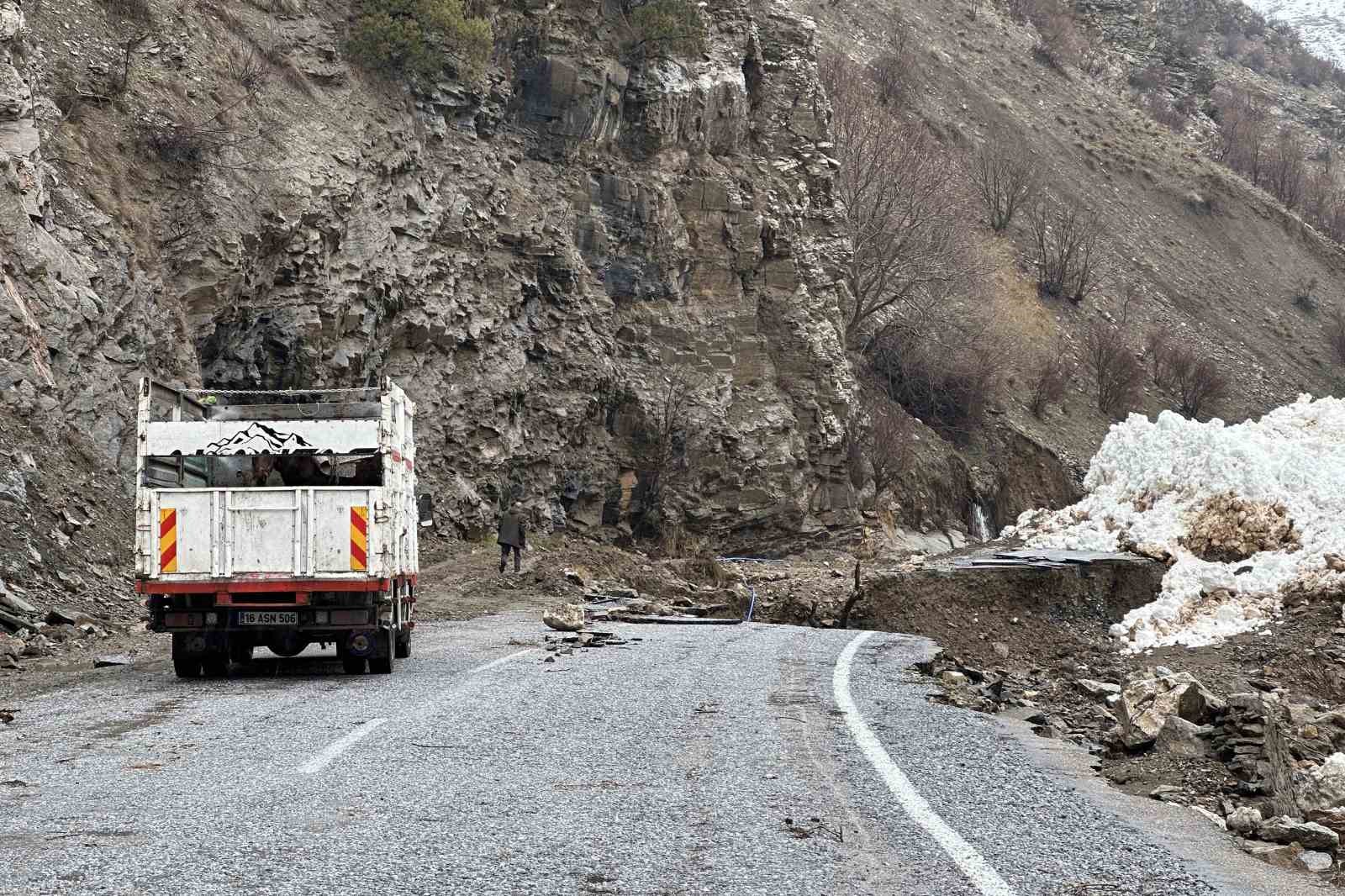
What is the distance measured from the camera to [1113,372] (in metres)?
66.6

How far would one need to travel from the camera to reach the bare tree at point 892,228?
58.6 meters

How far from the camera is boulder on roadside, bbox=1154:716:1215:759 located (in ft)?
32.2

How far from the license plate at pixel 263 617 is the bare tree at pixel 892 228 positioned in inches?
1684

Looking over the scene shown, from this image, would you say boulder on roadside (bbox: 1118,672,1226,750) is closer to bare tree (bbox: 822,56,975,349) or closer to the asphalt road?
the asphalt road

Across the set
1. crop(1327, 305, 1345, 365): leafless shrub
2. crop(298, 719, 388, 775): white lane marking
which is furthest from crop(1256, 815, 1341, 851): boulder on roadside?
crop(1327, 305, 1345, 365): leafless shrub

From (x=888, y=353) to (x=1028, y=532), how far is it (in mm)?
22603

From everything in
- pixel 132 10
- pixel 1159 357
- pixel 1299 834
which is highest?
pixel 132 10

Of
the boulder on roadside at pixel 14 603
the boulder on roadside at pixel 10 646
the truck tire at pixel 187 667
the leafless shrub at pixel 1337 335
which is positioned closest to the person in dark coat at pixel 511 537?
the boulder on roadside at pixel 14 603

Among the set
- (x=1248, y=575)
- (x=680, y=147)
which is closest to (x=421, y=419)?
(x=680, y=147)

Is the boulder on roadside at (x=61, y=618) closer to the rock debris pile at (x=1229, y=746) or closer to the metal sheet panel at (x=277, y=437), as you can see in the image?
the metal sheet panel at (x=277, y=437)

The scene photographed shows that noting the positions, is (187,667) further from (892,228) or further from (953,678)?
(892,228)

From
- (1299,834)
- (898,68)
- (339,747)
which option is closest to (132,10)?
(339,747)

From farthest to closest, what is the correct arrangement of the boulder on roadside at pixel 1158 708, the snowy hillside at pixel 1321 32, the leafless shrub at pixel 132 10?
the snowy hillside at pixel 1321 32
the leafless shrub at pixel 132 10
the boulder on roadside at pixel 1158 708

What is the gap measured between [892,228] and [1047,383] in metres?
11.0
